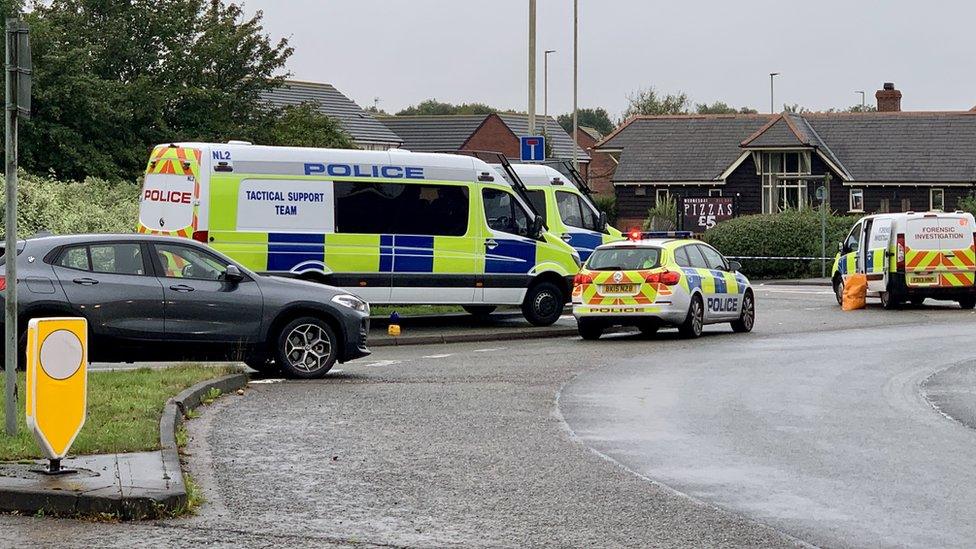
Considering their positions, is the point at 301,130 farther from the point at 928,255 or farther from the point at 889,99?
the point at 889,99

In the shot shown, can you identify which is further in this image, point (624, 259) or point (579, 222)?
point (579, 222)

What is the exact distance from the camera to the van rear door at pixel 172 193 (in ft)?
71.3

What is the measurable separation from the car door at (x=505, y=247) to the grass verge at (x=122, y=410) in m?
8.37

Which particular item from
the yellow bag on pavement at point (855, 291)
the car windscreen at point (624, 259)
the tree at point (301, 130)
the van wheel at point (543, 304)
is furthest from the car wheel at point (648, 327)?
the tree at point (301, 130)

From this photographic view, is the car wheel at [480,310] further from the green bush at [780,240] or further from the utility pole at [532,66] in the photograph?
the green bush at [780,240]

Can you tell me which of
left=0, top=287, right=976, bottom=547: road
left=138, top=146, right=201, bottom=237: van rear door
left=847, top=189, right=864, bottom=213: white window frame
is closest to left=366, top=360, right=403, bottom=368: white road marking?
left=0, top=287, right=976, bottom=547: road

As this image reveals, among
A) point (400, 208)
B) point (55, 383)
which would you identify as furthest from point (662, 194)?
point (55, 383)

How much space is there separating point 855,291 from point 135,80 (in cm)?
1778

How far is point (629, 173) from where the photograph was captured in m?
72.1

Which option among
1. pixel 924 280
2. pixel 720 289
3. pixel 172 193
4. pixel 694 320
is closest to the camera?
pixel 172 193

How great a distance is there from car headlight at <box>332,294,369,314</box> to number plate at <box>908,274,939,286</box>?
1630cm

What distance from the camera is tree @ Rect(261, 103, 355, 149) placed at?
41053 millimetres

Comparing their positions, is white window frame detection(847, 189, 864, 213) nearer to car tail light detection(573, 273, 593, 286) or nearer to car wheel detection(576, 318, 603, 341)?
car wheel detection(576, 318, 603, 341)

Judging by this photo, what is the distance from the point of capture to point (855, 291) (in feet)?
104
